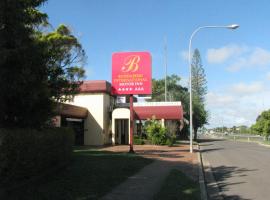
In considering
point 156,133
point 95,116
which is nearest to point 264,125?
point 156,133

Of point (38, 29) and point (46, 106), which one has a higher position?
point (38, 29)

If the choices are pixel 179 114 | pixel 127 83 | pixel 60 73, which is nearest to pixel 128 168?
pixel 60 73

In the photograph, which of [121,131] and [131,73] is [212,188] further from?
[121,131]

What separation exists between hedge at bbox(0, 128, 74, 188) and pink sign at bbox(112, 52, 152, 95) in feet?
46.2

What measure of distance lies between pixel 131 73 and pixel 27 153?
17399mm

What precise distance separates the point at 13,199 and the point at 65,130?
20.8 feet

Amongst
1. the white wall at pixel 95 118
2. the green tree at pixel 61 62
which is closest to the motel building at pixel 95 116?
the white wall at pixel 95 118

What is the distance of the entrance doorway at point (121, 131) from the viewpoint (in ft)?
143

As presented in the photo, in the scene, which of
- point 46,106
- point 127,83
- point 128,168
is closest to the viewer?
point 46,106

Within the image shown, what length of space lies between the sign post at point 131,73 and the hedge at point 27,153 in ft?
46.1

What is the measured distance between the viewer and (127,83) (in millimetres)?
28188

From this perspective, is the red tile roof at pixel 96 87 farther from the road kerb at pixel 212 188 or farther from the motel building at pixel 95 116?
the road kerb at pixel 212 188

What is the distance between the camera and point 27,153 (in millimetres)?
11273

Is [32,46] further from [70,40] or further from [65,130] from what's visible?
[70,40]
